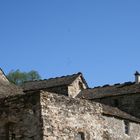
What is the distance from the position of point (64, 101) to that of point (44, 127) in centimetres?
244

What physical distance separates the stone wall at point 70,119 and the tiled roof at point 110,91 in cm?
1881

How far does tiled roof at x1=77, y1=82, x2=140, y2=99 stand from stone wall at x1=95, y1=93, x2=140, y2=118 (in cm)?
45

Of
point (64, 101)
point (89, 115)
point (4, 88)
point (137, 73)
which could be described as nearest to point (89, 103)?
point (89, 115)

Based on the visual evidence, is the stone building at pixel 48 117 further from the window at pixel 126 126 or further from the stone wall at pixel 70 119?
the window at pixel 126 126

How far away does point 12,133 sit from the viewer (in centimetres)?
2480

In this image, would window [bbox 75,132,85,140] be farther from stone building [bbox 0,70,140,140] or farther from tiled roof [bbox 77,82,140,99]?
tiled roof [bbox 77,82,140,99]

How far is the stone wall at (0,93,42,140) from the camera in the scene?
79.2 ft

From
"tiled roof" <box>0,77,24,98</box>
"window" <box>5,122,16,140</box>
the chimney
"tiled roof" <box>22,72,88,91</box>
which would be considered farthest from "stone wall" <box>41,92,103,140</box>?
the chimney

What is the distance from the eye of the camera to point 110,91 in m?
48.7

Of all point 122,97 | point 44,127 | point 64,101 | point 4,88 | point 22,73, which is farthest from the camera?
point 22,73

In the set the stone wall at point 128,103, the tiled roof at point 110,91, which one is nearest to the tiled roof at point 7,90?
the tiled roof at point 110,91

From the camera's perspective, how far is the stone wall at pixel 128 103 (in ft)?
151

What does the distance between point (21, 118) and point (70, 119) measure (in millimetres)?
2895

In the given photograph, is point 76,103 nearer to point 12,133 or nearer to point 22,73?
point 12,133
